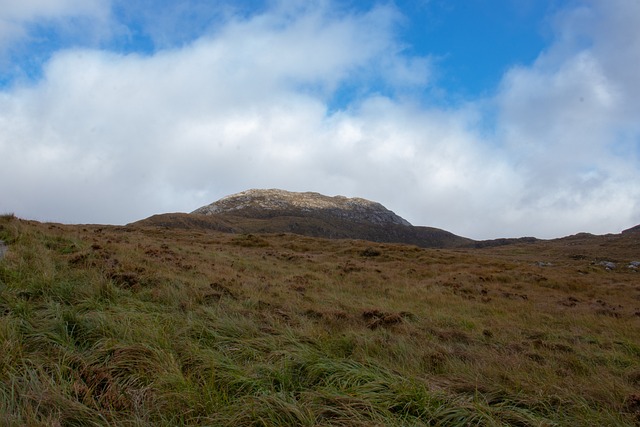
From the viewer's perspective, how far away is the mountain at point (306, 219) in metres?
71.1

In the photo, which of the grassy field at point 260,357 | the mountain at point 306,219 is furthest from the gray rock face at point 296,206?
the grassy field at point 260,357

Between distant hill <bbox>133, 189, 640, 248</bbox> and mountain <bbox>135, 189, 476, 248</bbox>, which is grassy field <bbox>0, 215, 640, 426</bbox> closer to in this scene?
distant hill <bbox>133, 189, 640, 248</bbox>

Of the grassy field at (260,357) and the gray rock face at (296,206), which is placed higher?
the gray rock face at (296,206)

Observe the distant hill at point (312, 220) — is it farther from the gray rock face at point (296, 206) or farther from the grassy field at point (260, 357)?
the grassy field at point (260, 357)

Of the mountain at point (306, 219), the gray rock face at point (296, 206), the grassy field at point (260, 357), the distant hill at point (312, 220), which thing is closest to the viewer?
the grassy field at point (260, 357)

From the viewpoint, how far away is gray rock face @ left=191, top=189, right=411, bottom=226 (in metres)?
108

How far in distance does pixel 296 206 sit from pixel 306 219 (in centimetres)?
2820

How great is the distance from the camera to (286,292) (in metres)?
11.1

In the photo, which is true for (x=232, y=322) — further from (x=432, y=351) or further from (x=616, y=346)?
(x=616, y=346)

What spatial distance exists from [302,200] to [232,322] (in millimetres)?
122573

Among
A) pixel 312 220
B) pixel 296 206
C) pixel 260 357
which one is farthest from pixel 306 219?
pixel 260 357

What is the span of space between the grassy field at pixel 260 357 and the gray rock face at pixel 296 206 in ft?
300

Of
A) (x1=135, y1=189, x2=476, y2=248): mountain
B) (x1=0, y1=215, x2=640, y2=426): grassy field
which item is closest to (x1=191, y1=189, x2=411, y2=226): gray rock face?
(x1=135, y1=189, x2=476, y2=248): mountain

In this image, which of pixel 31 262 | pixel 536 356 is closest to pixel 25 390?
pixel 31 262
